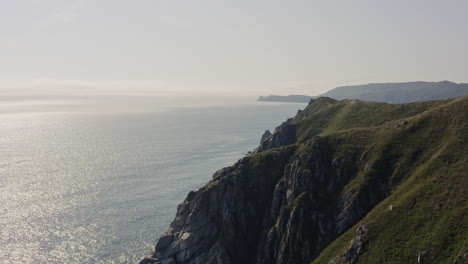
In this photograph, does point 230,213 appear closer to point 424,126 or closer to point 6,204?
point 424,126

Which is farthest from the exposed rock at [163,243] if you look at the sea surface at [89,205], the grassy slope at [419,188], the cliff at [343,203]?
the grassy slope at [419,188]

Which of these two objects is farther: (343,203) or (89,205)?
(89,205)

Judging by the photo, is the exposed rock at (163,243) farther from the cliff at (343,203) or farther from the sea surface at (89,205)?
the sea surface at (89,205)

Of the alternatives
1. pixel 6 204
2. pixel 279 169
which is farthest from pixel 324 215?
pixel 6 204

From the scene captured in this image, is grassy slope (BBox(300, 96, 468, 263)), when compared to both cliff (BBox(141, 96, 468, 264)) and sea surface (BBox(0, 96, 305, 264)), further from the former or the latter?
sea surface (BBox(0, 96, 305, 264))

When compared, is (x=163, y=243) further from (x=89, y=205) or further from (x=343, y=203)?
(x=89, y=205)

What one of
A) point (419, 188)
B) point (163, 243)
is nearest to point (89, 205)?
point (163, 243)
